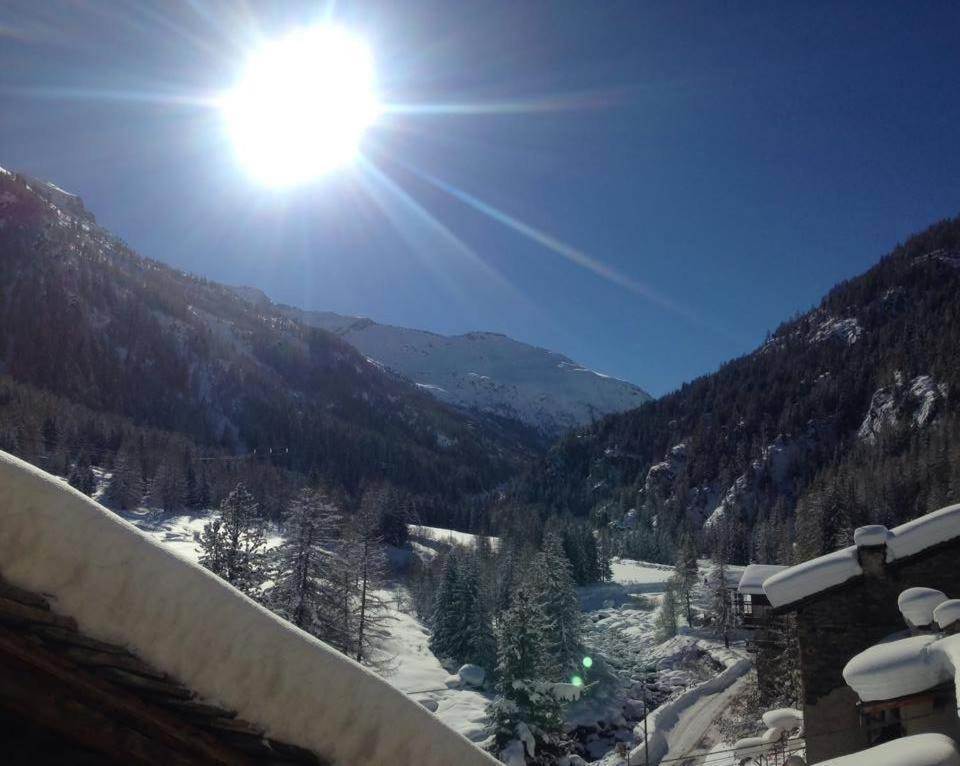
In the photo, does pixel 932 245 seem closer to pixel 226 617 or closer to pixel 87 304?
pixel 226 617

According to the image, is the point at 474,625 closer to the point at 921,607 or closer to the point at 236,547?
the point at 236,547

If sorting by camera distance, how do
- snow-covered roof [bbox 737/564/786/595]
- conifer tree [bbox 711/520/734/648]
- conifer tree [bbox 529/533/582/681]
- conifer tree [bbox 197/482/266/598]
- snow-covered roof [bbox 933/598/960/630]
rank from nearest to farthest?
snow-covered roof [bbox 933/598/960/630], snow-covered roof [bbox 737/564/786/595], conifer tree [bbox 197/482/266/598], conifer tree [bbox 529/533/582/681], conifer tree [bbox 711/520/734/648]

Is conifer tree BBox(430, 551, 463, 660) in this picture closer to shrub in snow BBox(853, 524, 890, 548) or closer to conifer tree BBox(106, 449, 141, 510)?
shrub in snow BBox(853, 524, 890, 548)

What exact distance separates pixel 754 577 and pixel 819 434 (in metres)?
155

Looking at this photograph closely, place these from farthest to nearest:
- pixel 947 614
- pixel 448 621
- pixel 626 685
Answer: pixel 448 621 < pixel 626 685 < pixel 947 614

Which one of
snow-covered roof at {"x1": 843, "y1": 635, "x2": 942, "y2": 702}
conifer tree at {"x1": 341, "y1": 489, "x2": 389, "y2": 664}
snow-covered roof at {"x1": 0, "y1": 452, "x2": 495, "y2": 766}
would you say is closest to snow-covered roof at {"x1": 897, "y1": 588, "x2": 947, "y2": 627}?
snow-covered roof at {"x1": 843, "y1": 635, "x2": 942, "y2": 702}

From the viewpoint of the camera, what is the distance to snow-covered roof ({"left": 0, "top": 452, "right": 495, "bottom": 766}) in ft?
6.07

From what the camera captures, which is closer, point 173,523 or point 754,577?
point 754,577

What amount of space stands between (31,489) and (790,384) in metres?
193

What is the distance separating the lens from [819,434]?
155250mm

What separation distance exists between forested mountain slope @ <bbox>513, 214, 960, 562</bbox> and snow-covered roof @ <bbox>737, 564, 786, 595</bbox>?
237ft

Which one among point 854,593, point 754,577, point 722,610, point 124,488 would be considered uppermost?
point 124,488

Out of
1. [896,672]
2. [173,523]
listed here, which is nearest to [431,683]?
[896,672]

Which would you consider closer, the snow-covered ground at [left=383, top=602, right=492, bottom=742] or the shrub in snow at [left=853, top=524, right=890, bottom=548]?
the shrub in snow at [left=853, top=524, right=890, bottom=548]
